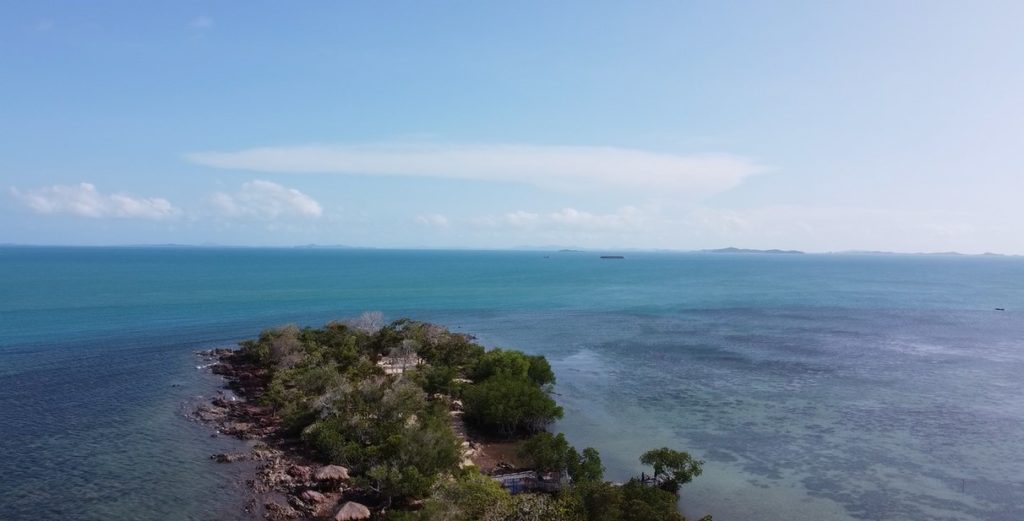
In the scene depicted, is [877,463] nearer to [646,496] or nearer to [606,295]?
[646,496]

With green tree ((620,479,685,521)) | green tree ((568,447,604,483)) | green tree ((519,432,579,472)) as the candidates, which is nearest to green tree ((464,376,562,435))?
green tree ((519,432,579,472))

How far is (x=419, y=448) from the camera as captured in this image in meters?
32.2

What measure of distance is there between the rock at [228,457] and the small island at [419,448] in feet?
0.20

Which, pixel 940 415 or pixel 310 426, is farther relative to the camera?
pixel 940 415

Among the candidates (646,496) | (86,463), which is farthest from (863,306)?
(86,463)

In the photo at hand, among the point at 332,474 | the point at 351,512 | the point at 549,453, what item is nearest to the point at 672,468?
the point at 549,453

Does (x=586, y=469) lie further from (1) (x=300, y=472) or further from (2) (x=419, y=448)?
(1) (x=300, y=472)

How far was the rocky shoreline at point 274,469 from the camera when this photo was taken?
Answer: 3078cm

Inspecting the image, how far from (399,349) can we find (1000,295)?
169 m

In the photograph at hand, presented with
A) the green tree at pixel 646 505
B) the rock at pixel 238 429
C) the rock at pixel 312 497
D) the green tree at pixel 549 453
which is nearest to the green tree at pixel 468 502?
the green tree at pixel 646 505

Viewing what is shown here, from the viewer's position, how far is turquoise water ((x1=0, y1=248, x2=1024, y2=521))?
33.9 m

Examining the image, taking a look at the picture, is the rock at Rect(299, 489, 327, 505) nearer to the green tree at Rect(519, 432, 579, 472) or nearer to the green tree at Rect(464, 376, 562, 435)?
the green tree at Rect(519, 432, 579, 472)

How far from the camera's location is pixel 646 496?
2811cm

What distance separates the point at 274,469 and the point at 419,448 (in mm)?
9702
